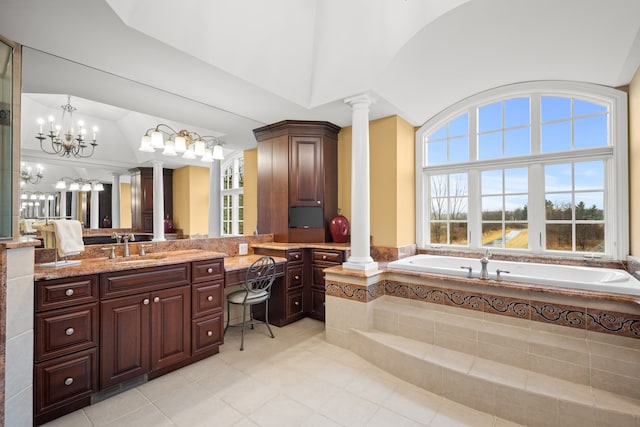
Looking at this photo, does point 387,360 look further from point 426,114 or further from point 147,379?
point 426,114

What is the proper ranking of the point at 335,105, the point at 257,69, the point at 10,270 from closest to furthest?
1. the point at 10,270
2. the point at 257,69
3. the point at 335,105

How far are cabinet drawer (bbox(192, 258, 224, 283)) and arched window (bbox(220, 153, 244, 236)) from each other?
99 cm

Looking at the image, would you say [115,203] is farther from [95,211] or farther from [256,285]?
Result: [256,285]

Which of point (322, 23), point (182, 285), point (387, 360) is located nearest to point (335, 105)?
point (322, 23)

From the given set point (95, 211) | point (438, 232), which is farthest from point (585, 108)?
point (95, 211)

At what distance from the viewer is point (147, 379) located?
2207 mm

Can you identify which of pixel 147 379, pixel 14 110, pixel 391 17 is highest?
pixel 391 17

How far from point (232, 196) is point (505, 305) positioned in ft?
10.4

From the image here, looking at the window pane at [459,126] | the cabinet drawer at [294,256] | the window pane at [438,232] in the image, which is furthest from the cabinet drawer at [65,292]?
the window pane at [459,126]

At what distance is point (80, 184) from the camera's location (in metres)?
2.33

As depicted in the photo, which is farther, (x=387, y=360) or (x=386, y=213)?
(x=386, y=213)

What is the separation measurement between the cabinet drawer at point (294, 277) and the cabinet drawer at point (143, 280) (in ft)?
3.92

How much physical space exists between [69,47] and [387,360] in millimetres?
3305

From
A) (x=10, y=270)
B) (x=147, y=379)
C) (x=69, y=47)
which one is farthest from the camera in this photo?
(x=147, y=379)
